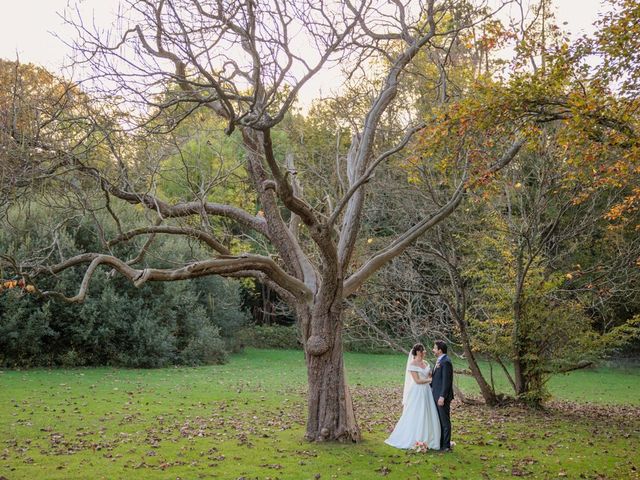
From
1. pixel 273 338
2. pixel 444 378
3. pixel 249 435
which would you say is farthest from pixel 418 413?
pixel 273 338

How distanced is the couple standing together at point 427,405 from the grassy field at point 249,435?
1.20 feet

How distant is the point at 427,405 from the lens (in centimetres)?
1174

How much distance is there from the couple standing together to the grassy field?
364 mm

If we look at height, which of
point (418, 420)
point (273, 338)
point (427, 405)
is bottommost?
point (418, 420)

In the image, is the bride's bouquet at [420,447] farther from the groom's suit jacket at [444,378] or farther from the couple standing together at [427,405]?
the groom's suit jacket at [444,378]

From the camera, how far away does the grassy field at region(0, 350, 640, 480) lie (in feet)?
32.5

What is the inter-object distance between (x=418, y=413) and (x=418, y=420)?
0.39ft

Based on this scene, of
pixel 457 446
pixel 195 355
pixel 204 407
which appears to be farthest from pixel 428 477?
pixel 195 355

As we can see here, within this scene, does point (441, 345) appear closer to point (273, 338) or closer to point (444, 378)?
point (444, 378)

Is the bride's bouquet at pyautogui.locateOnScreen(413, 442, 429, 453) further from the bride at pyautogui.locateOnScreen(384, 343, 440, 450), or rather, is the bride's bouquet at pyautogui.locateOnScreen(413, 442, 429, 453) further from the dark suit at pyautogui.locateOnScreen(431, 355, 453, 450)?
the dark suit at pyautogui.locateOnScreen(431, 355, 453, 450)

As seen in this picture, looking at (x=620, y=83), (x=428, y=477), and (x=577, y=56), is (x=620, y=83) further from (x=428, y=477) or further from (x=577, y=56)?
(x=428, y=477)

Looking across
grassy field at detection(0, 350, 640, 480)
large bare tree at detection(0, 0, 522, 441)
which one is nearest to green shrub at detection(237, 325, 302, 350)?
grassy field at detection(0, 350, 640, 480)

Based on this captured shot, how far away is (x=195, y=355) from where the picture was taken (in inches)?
1125

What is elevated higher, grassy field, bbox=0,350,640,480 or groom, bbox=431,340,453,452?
groom, bbox=431,340,453,452
